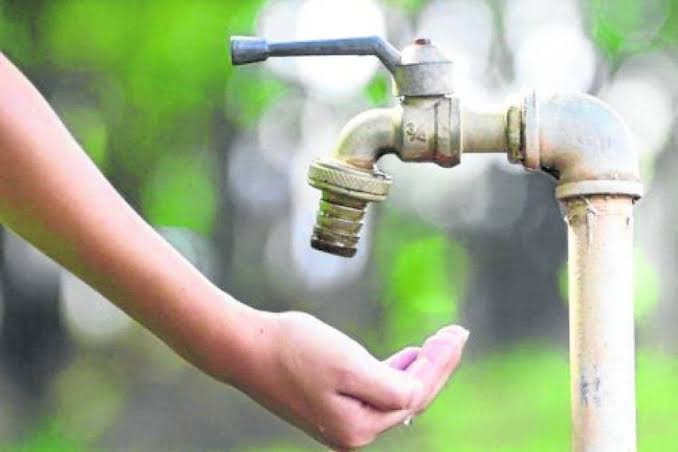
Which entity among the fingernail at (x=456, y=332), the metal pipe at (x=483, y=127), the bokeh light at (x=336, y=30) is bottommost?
the fingernail at (x=456, y=332)

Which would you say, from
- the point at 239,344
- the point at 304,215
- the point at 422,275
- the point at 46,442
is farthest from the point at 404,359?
the point at 46,442

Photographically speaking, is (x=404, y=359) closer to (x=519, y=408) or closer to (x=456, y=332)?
(x=456, y=332)

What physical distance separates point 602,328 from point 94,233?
1.22 feet

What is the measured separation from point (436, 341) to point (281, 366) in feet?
0.37

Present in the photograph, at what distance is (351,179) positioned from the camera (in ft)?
3.08

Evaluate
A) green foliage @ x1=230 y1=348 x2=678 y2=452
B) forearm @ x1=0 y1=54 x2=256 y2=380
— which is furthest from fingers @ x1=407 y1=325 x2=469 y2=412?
green foliage @ x1=230 y1=348 x2=678 y2=452

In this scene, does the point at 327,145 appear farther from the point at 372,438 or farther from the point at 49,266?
the point at 372,438

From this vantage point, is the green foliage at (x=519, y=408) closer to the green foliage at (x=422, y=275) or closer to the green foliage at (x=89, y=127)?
the green foliage at (x=422, y=275)

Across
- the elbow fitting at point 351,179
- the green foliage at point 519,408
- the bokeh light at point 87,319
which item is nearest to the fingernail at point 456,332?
the elbow fitting at point 351,179

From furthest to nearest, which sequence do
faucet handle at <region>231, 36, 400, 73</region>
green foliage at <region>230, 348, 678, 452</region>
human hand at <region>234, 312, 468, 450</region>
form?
green foliage at <region>230, 348, 678, 452</region>
faucet handle at <region>231, 36, 400, 73</region>
human hand at <region>234, 312, 468, 450</region>

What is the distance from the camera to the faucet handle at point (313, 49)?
36.8 inches

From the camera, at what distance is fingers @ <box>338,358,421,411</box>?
0.79 meters

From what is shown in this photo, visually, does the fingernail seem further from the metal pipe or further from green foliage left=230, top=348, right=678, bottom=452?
green foliage left=230, top=348, right=678, bottom=452

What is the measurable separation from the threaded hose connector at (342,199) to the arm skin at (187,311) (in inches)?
4.6
